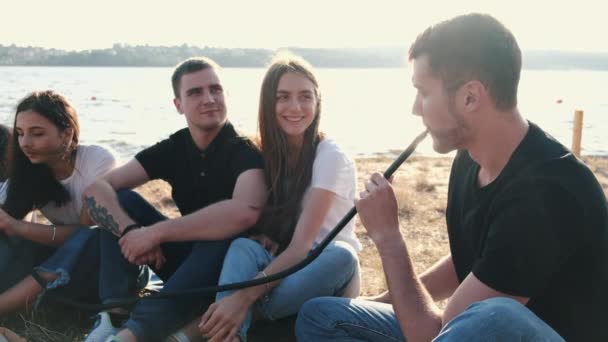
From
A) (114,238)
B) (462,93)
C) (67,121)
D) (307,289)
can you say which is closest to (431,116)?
(462,93)

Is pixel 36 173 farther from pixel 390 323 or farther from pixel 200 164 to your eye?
pixel 390 323

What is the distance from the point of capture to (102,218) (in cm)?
286

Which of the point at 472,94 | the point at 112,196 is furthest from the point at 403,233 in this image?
the point at 472,94

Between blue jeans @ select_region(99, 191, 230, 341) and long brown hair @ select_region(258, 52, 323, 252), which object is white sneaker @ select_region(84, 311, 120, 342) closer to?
blue jeans @ select_region(99, 191, 230, 341)

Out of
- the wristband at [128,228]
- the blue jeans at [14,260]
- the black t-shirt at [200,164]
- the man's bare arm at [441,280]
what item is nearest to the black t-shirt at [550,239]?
the man's bare arm at [441,280]

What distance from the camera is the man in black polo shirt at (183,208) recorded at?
2.61 metres

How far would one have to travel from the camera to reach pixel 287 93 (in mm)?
2846

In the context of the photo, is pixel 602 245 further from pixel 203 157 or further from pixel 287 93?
pixel 203 157

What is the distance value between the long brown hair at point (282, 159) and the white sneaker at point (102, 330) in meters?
0.73

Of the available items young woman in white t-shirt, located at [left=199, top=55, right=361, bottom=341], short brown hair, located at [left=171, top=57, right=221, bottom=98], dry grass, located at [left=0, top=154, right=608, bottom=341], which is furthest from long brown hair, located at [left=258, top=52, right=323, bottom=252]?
dry grass, located at [left=0, top=154, right=608, bottom=341]

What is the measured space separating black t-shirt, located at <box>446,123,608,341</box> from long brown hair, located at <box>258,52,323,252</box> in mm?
1213

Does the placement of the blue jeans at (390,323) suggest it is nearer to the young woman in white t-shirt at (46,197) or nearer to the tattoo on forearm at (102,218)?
the tattoo on forearm at (102,218)

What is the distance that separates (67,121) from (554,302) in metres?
2.37

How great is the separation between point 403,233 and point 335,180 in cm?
Result: 232
